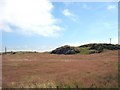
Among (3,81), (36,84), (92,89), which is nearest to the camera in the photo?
(92,89)

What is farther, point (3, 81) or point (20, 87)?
point (3, 81)

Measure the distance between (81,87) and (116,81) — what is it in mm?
2204

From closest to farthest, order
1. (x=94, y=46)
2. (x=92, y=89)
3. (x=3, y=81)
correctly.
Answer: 1. (x=92, y=89)
2. (x=3, y=81)
3. (x=94, y=46)

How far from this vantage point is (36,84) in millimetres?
14891

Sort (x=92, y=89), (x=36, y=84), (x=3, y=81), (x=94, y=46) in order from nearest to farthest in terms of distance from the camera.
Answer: (x=92, y=89) → (x=36, y=84) → (x=3, y=81) → (x=94, y=46)

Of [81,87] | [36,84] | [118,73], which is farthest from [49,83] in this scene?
[118,73]

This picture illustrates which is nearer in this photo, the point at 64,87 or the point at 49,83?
the point at 64,87

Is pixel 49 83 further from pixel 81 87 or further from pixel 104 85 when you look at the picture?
pixel 104 85

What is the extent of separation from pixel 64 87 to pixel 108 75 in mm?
3761

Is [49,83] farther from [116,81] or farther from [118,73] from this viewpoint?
[118,73]

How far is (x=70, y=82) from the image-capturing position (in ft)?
49.0

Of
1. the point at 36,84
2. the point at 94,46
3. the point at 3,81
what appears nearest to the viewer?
the point at 36,84

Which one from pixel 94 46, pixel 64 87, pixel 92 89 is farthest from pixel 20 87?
pixel 94 46

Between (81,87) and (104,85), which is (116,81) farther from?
(81,87)
